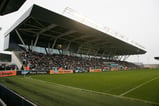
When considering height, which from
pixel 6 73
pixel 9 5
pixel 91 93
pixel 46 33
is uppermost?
pixel 46 33

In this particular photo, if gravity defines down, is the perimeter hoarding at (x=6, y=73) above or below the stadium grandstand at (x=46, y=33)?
below

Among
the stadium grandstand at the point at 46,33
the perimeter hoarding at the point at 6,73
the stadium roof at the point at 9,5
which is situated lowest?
the perimeter hoarding at the point at 6,73

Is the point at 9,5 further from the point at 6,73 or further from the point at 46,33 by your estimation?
the point at 46,33

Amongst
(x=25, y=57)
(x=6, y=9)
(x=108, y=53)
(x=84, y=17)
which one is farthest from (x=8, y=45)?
(x=108, y=53)

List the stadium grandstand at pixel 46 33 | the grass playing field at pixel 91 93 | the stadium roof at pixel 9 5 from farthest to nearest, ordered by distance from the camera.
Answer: the stadium grandstand at pixel 46 33, the grass playing field at pixel 91 93, the stadium roof at pixel 9 5

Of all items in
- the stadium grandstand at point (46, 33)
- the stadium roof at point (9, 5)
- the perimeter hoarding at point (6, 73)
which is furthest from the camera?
the stadium grandstand at point (46, 33)

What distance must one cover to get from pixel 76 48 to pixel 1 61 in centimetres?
3002

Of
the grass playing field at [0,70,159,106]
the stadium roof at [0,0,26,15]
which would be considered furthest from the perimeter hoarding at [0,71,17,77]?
the stadium roof at [0,0,26,15]

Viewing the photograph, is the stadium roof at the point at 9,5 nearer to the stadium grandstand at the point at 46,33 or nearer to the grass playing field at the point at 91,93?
the grass playing field at the point at 91,93

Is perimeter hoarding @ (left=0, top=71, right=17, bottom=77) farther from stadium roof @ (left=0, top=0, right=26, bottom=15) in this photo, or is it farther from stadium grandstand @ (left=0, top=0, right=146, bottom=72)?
stadium roof @ (left=0, top=0, right=26, bottom=15)

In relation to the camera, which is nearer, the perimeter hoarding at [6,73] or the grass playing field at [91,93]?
the grass playing field at [91,93]

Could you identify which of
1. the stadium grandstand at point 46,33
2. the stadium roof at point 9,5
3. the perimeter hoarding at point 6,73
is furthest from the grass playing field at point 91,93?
the stadium grandstand at point 46,33

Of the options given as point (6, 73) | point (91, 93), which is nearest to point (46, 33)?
point (6, 73)

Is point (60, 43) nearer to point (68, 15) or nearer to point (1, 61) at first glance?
point (68, 15)
